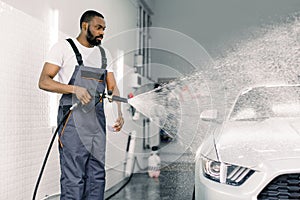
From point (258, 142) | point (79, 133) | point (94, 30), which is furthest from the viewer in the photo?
point (94, 30)

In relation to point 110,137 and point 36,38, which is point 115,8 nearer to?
point 110,137

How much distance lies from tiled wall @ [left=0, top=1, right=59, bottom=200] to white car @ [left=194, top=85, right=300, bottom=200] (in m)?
1.33

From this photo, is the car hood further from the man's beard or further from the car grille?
the man's beard

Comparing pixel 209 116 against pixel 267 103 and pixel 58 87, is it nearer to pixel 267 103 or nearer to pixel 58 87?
pixel 267 103

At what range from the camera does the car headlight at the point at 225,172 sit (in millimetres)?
2004

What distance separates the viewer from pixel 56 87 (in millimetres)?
2406

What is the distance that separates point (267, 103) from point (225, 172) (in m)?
1.16

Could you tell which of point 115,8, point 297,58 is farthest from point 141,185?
point 297,58

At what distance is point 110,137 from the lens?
14.8 feet

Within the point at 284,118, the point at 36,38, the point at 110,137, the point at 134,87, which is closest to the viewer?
the point at 284,118

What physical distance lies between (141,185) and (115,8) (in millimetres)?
2562

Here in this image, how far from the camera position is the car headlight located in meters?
2.00

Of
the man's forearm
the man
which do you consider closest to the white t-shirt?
the man

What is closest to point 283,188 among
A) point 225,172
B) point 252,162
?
point 252,162
